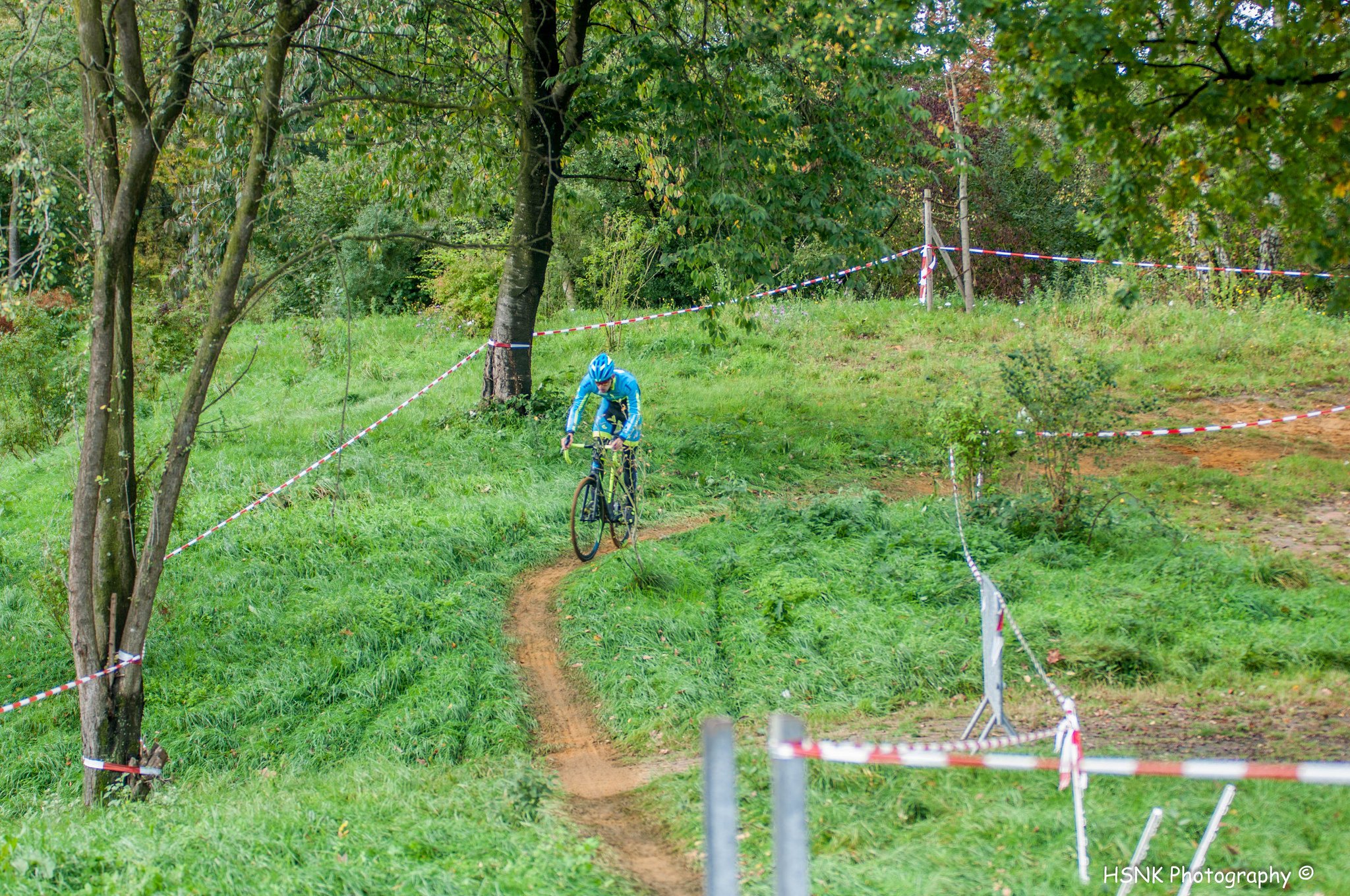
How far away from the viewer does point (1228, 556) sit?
838 cm

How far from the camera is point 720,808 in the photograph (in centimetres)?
226

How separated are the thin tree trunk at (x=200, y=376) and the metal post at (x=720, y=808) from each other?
515 centimetres

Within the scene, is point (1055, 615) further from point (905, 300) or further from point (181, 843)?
point (905, 300)

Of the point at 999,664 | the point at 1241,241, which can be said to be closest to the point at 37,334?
the point at 999,664

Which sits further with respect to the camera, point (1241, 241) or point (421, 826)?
point (1241, 241)

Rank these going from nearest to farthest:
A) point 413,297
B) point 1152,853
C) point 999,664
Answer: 1. point 1152,853
2. point 999,664
3. point 413,297

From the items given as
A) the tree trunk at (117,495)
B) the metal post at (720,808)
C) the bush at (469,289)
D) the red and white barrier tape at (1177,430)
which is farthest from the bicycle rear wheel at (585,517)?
the bush at (469,289)

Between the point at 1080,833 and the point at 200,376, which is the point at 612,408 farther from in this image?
the point at 1080,833

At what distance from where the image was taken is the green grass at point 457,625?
459 cm

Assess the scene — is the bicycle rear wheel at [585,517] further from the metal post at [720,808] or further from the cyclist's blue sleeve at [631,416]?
the metal post at [720,808]

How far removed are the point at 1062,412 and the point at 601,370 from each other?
13.8 feet

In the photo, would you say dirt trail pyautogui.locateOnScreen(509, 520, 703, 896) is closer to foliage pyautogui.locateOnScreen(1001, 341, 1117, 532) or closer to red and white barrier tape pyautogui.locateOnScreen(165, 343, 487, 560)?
red and white barrier tape pyautogui.locateOnScreen(165, 343, 487, 560)

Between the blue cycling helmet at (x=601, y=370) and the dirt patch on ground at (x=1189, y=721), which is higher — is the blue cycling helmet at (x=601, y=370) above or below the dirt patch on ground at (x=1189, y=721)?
above

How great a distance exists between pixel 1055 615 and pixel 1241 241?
14898 millimetres
